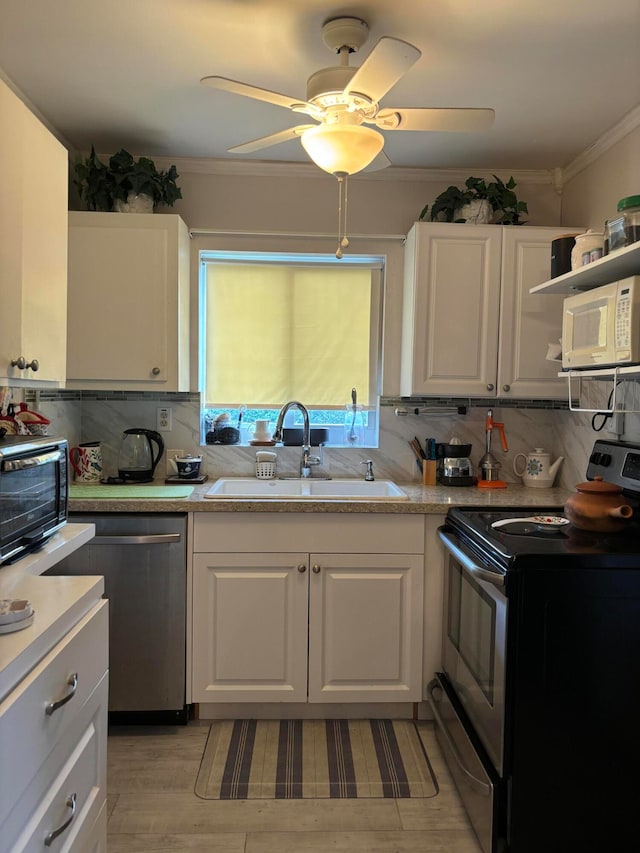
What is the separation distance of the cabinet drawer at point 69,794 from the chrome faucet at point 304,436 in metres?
1.53

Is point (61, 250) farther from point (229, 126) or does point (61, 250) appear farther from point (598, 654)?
point (598, 654)

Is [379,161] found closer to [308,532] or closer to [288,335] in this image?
[288,335]

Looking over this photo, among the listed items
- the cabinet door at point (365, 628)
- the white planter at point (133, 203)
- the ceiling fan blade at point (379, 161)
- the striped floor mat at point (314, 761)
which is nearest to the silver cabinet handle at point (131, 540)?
the cabinet door at point (365, 628)

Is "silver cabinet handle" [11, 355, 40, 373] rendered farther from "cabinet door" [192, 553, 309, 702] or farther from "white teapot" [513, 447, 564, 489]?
"white teapot" [513, 447, 564, 489]

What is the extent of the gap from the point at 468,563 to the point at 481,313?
48.0 inches

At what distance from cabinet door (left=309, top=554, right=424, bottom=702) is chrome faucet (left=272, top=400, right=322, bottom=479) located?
1.97 feet

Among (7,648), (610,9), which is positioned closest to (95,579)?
(7,648)

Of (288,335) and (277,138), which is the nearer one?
(277,138)

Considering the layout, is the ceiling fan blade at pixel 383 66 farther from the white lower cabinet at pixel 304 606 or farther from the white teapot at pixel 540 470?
the white teapot at pixel 540 470

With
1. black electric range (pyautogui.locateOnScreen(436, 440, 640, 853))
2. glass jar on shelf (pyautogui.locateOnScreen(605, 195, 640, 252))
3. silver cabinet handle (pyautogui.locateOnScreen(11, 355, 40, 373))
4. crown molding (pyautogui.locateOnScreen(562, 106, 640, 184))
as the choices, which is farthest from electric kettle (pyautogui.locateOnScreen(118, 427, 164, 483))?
crown molding (pyautogui.locateOnScreen(562, 106, 640, 184))

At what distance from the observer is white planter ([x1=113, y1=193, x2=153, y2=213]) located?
8.60 ft

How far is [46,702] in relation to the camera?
3.67 feet

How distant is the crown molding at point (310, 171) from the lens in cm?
283

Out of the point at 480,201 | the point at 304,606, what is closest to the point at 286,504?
the point at 304,606
